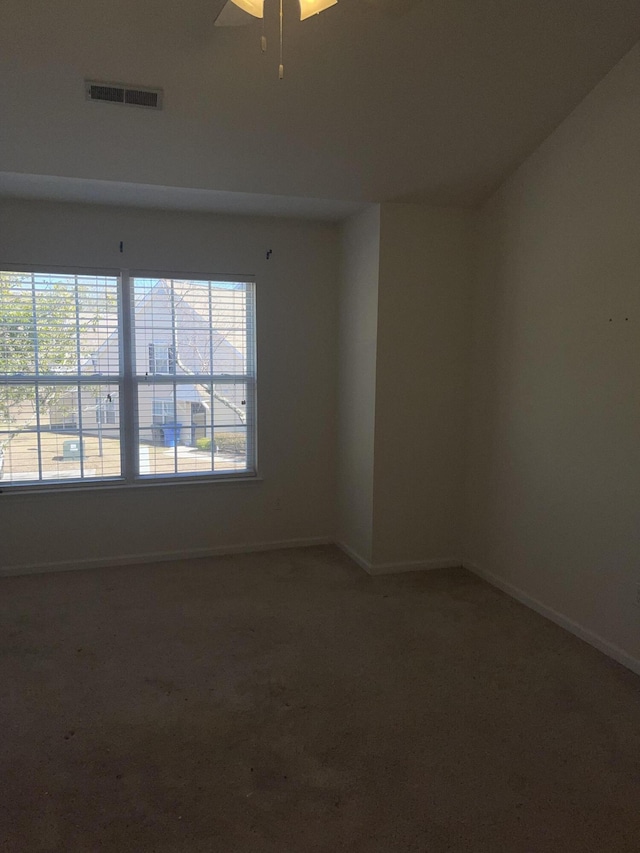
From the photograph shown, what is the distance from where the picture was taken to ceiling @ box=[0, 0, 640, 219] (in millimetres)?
2393

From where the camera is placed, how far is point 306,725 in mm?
2283

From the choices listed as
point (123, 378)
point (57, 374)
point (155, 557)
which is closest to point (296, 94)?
point (123, 378)

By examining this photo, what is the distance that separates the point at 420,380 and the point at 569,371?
1016 millimetres

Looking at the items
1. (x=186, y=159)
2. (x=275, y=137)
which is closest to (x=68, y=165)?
(x=186, y=159)

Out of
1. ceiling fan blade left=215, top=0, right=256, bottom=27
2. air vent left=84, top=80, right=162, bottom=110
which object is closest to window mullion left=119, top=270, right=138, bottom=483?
air vent left=84, top=80, right=162, bottom=110

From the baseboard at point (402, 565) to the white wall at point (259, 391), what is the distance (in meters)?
0.57

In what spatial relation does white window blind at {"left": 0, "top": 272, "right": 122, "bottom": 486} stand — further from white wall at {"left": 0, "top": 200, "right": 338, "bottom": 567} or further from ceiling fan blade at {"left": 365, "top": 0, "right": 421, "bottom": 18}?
ceiling fan blade at {"left": 365, "top": 0, "right": 421, "bottom": 18}

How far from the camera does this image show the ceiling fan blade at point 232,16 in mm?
2000

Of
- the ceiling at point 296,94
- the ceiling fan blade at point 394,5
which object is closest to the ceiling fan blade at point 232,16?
the ceiling at point 296,94

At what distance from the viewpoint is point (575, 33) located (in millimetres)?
2529

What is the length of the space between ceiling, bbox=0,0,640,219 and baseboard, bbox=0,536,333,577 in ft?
7.84

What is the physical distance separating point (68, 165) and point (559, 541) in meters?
3.37

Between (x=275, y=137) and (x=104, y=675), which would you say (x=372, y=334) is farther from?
(x=104, y=675)

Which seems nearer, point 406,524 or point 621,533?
point 621,533
